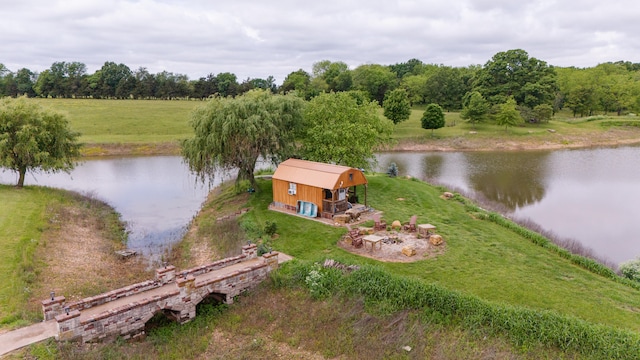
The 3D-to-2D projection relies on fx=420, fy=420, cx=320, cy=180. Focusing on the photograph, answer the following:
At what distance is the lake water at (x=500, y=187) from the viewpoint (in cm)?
2502

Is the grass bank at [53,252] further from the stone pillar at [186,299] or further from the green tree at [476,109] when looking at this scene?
the green tree at [476,109]

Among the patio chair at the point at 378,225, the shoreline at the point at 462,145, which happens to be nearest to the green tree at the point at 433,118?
the shoreline at the point at 462,145

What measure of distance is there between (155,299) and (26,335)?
364 centimetres

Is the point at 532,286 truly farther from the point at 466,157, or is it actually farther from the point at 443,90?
the point at 443,90

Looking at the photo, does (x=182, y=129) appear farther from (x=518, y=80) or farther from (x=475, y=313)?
(x=475, y=313)

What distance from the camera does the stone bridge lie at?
12.9m

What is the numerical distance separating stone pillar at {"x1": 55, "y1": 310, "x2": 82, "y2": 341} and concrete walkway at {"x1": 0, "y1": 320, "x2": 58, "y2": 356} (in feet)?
1.22

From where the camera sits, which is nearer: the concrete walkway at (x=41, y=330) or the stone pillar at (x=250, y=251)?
the concrete walkway at (x=41, y=330)

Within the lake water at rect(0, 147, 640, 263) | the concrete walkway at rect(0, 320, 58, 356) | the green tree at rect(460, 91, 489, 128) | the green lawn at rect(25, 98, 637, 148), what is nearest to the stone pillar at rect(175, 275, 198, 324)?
the concrete walkway at rect(0, 320, 58, 356)

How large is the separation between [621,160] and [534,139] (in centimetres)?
1270

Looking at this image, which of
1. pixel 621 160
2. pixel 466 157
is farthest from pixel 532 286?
pixel 621 160

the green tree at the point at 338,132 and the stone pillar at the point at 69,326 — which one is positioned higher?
the green tree at the point at 338,132

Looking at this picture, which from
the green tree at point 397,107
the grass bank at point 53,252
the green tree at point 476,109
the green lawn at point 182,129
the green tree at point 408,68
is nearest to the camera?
the grass bank at point 53,252

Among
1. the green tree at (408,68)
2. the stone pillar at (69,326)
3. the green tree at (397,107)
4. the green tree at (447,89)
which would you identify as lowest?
the stone pillar at (69,326)
